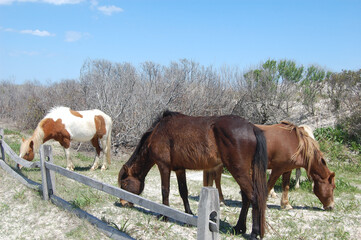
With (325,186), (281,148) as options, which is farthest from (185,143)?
(325,186)

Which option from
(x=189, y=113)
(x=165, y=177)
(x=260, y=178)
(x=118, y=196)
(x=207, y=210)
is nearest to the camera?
(x=207, y=210)

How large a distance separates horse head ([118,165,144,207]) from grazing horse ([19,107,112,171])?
352 centimetres

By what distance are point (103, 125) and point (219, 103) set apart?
7.29 metres

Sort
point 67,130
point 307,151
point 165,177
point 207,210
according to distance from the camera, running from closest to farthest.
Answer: point 207,210 < point 165,177 < point 307,151 < point 67,130

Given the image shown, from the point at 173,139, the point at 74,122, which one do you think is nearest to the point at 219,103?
the point at 74,122

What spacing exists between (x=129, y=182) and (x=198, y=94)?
9.50m

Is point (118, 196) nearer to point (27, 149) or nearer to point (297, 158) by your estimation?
point (297, 158)

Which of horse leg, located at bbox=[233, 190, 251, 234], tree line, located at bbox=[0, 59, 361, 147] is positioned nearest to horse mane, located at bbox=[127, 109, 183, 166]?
horse leg, located at bbox=[233, 190, 251, 234]

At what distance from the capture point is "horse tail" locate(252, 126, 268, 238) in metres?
4.47

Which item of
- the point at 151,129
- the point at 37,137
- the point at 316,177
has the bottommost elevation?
the point at 316,177

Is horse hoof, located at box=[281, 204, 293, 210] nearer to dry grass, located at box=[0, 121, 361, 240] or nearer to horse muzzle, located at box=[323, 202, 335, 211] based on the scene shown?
dry grass, located at box=[0, 121, 361, 240]

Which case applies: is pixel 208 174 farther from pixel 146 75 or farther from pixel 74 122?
pixel 146 75

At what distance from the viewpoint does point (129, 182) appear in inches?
214

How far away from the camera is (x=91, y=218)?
15.4 feet
